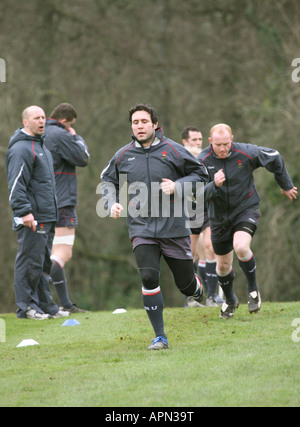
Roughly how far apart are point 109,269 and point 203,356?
53.8 ft

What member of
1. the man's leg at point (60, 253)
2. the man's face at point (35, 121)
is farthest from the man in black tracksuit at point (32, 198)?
the man's leg at point (60, 253)

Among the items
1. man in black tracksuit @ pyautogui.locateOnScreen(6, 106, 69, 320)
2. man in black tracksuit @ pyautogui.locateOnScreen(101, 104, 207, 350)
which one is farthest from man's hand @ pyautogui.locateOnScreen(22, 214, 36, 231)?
man in black tracksuit @ pyautogui.locateOnScreen(101, 104, 207, 350)

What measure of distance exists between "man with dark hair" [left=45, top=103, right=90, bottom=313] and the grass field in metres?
1.37

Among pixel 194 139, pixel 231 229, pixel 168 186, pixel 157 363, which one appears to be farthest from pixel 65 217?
pixel 157 363

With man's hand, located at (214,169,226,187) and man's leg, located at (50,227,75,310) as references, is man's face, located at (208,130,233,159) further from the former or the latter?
man's leg, located at (50,227,75,310)

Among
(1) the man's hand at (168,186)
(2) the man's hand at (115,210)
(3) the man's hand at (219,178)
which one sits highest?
(3) the man's hand at (219,178)

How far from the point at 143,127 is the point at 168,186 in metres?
0.68

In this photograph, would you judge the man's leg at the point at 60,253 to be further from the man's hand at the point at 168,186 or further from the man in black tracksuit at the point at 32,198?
the man's hand at the point at 168,186

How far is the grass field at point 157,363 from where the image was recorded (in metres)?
5.11

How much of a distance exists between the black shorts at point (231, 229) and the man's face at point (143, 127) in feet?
6.09

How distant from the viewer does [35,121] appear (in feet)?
31.1
